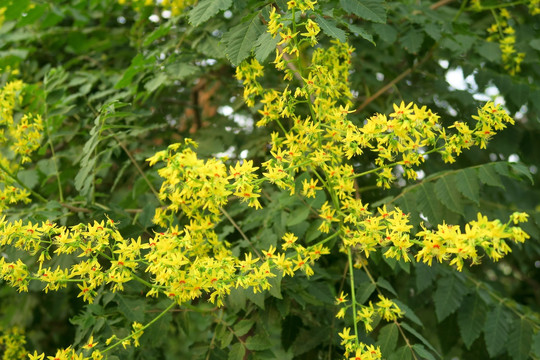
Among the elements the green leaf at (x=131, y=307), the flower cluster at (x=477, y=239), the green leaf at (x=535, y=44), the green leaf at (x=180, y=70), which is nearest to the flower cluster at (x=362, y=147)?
the flower cluster at (x=477, y=239)

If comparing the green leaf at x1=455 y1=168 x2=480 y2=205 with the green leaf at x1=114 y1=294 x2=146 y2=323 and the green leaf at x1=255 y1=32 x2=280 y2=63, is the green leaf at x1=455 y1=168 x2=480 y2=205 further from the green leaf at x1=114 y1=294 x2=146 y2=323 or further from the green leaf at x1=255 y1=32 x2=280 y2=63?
the green leaf at x1=114 y1=294 x2=146 y2=323

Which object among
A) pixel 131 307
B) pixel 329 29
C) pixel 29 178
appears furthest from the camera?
pixel 29 178

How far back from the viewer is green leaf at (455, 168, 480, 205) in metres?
2.16

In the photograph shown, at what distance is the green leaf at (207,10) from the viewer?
75.8 inches

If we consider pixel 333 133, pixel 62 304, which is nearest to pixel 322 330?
pixel 333 133

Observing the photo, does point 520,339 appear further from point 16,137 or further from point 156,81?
point 16,137

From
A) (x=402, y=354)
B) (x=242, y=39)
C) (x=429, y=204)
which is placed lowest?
(x=402, y=354)

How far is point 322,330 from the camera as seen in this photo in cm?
222

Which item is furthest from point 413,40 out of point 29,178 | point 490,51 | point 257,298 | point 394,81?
point 29,178

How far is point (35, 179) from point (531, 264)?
310 cm

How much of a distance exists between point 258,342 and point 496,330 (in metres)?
1.06

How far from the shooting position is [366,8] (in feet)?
6.51

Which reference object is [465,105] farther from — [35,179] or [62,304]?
[62,304]

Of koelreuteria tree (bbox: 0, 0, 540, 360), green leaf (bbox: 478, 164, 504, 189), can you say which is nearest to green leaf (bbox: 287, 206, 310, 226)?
koelreuteria tree (bbox: 0, 0, 540, 360)
